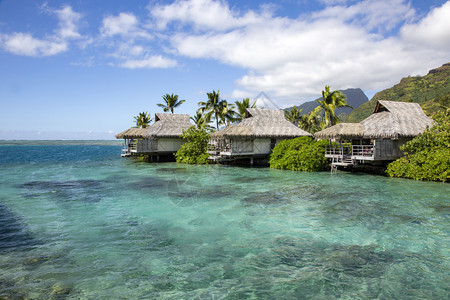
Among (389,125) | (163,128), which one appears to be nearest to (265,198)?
(389,125)

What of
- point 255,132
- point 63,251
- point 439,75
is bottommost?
point 63,251

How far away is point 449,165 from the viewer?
17.4 m

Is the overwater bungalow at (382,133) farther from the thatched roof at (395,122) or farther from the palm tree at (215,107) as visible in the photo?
the palm tree at (215,107)

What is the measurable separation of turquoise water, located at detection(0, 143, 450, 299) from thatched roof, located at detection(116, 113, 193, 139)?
1884 cm

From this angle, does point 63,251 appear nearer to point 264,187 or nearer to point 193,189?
point 193,189

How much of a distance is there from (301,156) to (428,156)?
8.67 meters

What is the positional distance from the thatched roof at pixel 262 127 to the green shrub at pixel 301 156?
2.18 m

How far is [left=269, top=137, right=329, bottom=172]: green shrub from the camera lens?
24.2 meters

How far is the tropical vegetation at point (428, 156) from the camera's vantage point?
1775 cm

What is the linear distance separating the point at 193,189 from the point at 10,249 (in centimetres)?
960

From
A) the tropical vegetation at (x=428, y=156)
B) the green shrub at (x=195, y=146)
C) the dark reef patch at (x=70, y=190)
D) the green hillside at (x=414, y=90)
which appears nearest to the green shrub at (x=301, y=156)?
the tropical vegetation at (x=428, y=156)

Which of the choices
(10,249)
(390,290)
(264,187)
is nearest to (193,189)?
(264,187)

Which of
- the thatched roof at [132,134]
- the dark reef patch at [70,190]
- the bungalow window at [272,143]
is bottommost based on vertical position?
the dark reef patch at [70,190]

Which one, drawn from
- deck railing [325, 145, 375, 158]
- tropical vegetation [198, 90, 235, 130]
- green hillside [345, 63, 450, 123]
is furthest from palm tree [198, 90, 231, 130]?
green hillside [345, 63, 450, 123]
